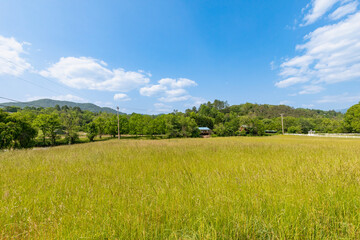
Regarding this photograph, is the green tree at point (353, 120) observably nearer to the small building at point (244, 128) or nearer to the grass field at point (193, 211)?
the small building at point (244, 128)

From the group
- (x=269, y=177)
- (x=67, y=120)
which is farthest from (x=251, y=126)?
(x=67, y=120)

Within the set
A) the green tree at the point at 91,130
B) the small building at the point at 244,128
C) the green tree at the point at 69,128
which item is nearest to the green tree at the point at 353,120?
the small building at the point at 244,128

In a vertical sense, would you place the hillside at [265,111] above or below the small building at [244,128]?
above

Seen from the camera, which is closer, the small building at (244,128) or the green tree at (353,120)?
the green tree at (353,120)

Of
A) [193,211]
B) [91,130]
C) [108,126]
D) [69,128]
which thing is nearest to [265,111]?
[108,126]

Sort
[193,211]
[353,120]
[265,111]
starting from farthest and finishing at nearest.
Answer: [265,111], [353,120], [193,211]

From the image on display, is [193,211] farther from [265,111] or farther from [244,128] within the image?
[265,111]

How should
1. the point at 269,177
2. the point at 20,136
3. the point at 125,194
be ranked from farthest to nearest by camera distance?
the point at 20,136 → the point at 269,177 → the point at 125,194

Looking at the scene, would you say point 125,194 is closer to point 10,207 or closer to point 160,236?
point 160,236

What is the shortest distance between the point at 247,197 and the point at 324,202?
3.88ft

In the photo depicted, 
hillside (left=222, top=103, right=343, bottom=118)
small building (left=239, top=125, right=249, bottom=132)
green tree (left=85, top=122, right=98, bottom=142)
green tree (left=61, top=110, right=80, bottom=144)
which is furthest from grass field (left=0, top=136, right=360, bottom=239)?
hillside (left=222, top=103, right=343, bottom=118)

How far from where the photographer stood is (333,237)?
1559mm

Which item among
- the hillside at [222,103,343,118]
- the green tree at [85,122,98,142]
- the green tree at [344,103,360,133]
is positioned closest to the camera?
the green tree at [344,103,360,133]

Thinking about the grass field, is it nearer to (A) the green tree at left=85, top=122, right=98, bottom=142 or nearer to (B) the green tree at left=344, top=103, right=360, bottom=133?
(A) the green tree at left=85, top=122, right=98, bottom=142
